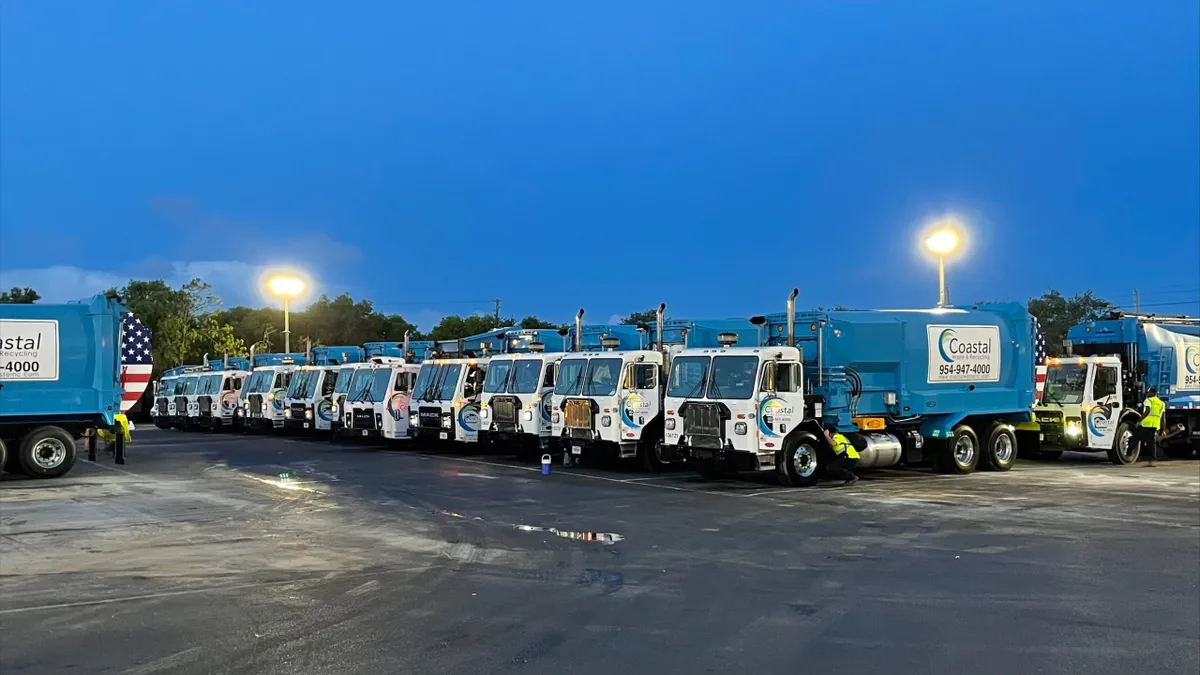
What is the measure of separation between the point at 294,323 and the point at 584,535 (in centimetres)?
6426

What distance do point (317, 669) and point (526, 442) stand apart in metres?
15.2

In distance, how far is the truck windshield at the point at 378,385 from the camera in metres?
25.2

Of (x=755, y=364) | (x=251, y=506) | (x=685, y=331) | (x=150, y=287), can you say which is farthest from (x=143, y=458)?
(x=150, y=287)

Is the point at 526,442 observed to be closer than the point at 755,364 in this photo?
No

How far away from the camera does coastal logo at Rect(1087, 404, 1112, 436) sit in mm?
20312

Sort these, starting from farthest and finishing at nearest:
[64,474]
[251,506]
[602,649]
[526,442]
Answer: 1. [526,442]
2. [64,474]
3. [251,506]
4. [602,649]

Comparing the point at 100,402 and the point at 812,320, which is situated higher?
the point at 812,320

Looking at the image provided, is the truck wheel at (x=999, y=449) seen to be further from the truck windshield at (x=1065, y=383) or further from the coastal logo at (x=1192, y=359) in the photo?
the coastal logo at (x=1192, y=359)

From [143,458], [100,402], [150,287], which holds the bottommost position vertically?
[143,458]

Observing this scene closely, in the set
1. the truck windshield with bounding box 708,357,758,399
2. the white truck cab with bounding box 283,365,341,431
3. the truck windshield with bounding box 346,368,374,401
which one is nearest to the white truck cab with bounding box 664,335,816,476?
the truck windshield with bounding box 708,357,758,399

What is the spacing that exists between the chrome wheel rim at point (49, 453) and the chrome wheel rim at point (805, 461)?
44.5 ft

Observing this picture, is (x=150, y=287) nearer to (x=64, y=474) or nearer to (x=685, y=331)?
(x=64, y=474)

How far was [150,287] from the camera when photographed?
57156mm

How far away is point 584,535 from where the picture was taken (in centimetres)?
1069
